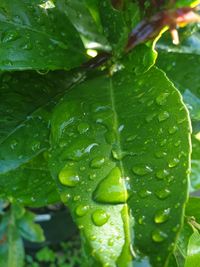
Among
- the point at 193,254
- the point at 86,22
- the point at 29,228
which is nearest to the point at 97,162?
the point at 193,254

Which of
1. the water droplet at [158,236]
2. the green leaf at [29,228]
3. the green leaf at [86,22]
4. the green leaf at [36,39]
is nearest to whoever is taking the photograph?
the water droplet at [158,236]

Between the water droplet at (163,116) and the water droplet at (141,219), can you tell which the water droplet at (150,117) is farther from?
the water droplet at (141,219)

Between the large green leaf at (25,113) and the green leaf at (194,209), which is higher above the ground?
the large green leaf at (25,113)

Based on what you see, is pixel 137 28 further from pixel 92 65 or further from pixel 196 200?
pixel 196 200

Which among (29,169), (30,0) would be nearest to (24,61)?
(30,0)

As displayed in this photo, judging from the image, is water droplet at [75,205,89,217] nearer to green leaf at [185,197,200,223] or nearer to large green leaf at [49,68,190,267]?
large green leaf at [49,68,190,267]

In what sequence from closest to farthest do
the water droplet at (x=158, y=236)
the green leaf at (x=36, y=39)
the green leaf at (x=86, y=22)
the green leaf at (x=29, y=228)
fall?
the water droplet at (x=158, y=236) < the green leaf at (x=36, y=39) < the green leaf at (x=86, y=22) < the green leaf at (x=29, y=228)

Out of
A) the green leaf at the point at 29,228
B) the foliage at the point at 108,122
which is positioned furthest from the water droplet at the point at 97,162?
the green leaf at the point at 29,228

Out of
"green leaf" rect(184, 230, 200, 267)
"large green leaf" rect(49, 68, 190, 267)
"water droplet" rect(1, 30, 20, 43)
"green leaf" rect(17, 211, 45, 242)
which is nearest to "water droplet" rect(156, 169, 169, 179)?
"large green leaf" rect(49, 68, 190, 267)
